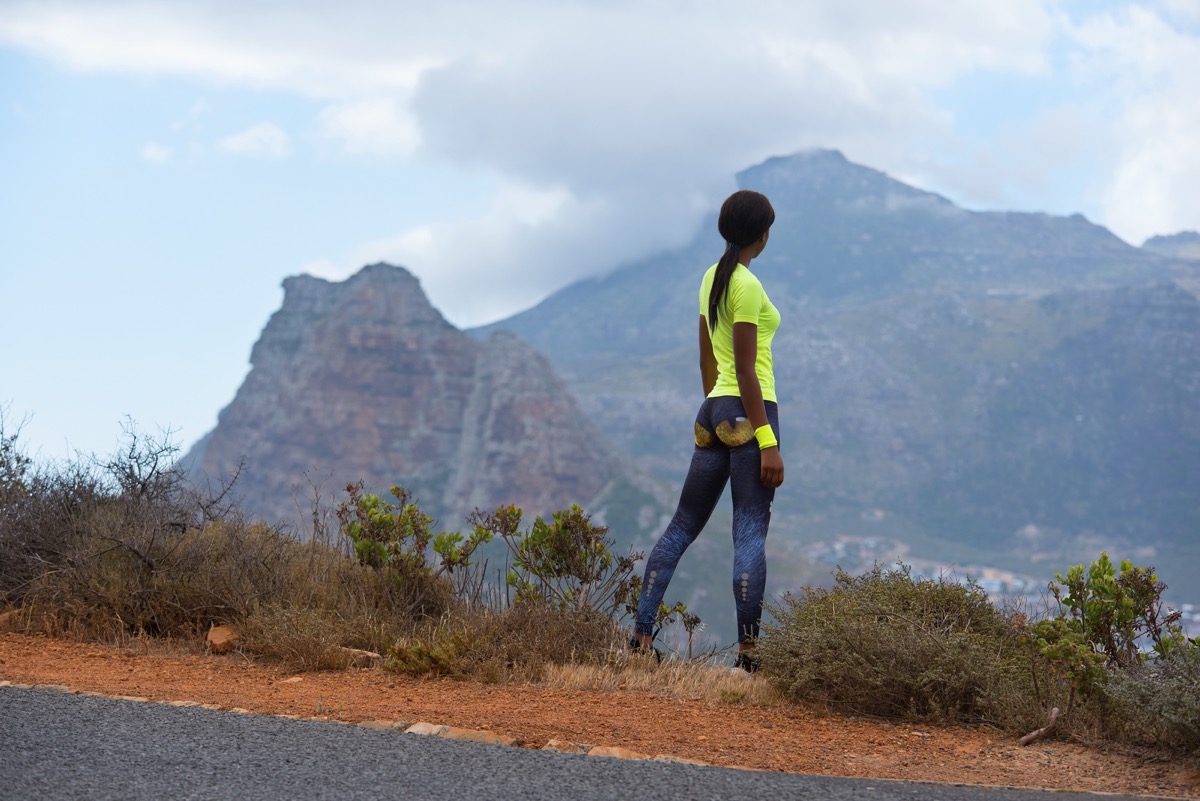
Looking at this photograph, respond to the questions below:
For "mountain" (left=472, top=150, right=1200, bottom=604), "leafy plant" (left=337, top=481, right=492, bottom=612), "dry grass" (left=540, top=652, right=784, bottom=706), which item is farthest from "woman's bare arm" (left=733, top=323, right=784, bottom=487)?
"mountain" (left=472, top=150, right=1200, bottom=604)

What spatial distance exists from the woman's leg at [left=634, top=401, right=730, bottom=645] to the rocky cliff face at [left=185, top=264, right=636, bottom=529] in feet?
457

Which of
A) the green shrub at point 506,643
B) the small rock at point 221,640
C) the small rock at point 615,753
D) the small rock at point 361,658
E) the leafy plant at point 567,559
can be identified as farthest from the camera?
the leafy plant at point 567,559

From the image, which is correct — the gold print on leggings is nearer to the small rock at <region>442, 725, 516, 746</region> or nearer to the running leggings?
the running leggings

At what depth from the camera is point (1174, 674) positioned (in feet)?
14.4

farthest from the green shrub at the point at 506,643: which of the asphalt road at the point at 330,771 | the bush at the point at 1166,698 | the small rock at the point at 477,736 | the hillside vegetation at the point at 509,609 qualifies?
the bush at the point at 1166,698

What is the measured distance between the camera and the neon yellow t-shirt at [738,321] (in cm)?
561

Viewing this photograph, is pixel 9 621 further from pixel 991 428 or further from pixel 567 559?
pixel 991 428

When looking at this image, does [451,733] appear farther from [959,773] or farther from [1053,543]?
[1053,543]

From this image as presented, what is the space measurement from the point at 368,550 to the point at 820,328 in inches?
7603

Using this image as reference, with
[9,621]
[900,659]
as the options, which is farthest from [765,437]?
[9,621]

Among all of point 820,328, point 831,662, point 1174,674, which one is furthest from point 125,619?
point 820,328

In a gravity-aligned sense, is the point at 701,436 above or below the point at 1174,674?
above

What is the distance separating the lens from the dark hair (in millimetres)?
5754

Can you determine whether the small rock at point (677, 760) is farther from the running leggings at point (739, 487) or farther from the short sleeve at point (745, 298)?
the short sleeve at point (745, 298)
